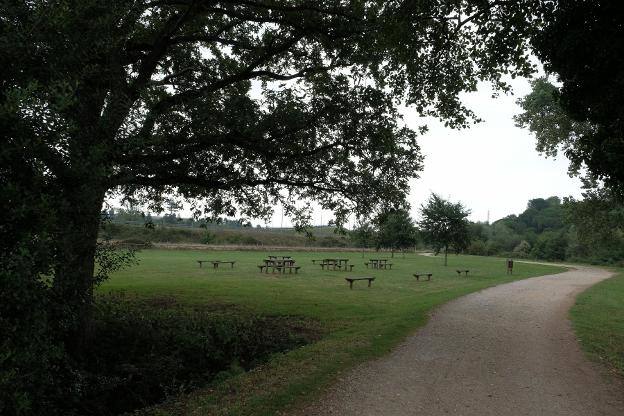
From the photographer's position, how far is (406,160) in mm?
10156

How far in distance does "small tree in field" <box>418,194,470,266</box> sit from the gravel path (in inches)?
1021

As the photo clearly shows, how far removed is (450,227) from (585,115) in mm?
29374

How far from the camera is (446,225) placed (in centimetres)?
3625

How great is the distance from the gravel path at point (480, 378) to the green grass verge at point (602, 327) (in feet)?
1.07

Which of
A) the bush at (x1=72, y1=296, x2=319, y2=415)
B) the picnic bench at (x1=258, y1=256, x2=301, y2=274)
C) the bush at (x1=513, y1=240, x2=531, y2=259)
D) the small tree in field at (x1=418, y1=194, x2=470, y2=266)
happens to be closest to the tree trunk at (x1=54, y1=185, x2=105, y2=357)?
the bush at (x1=72, y1=296, x2=319, y2=415)

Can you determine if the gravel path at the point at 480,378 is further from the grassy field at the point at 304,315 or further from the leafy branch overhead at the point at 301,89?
the leafy branch overhead at the point at 301,89

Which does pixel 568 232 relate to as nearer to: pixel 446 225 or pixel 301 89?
pixel 446 225

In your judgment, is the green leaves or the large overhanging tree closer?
the large overhanging tree

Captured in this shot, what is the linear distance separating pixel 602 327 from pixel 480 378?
652 cm

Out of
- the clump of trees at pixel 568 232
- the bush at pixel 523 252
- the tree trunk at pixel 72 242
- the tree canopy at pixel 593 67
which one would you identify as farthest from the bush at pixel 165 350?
the bush at pixel 523 252

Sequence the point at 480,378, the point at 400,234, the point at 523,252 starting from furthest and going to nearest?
the point at 523,252 < the point at 400,234 < the point at 480,378

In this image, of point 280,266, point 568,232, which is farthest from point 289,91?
point 568,232

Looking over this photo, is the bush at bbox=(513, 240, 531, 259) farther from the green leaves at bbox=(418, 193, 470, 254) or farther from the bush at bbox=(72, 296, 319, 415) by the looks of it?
the bush at bbox=(72, 296, 319, 415)

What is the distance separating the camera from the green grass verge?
7.94m
